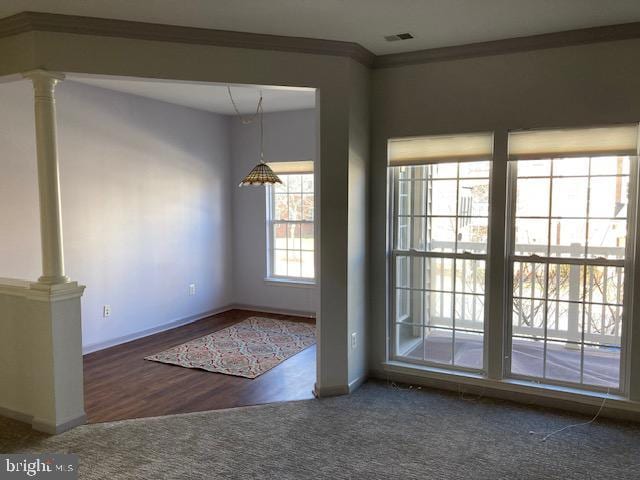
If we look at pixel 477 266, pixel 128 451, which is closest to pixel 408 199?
pixel 477 266

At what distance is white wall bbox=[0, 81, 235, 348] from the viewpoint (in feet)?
14.3

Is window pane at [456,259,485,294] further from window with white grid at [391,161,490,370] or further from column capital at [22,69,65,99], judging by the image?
column capital at [22,69,65,99]

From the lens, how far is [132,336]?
18.0 feet

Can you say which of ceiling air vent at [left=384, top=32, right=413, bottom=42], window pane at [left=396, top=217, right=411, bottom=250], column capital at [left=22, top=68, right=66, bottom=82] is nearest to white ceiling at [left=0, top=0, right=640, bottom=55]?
ceiling air vent at [left=384, top=32, right=413, bottom=42]

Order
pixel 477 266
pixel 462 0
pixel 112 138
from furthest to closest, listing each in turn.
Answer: pixel 112 138
pixel 477 266
pixel 462 0

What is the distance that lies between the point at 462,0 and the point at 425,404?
2.81m

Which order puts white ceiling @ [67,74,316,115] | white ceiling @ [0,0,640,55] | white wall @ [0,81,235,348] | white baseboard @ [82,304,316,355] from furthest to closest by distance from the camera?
white baseboard @ [82,304,316,355], white ceiling @ [67,74,316,115], white wall @ [0,81,235,348], white ceiling @ [0,0,640,55]

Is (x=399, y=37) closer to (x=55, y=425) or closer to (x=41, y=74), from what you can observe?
(x=41, y=74)

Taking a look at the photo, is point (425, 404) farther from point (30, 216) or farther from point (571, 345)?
point (30, 216)

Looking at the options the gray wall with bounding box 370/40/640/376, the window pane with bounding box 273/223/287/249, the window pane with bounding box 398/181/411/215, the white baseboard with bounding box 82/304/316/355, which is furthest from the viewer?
the window pane with bounding box 273/223/287/249

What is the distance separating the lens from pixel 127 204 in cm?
539

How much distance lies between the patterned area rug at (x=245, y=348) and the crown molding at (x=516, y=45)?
292cm

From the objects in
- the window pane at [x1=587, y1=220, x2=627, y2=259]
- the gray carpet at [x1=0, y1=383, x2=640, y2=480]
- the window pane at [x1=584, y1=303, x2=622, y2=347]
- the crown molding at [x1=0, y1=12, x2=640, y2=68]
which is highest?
the crown molding at [x1=0, y1=12, x2=640, y2=68]

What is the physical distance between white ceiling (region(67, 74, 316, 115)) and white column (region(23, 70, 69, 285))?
1.58 m
